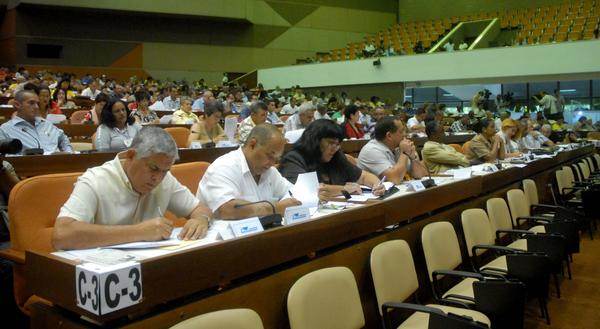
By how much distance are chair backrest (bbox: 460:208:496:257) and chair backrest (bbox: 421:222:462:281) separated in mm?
235

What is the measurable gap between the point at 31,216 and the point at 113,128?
7.99 ft

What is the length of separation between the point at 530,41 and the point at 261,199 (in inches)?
510

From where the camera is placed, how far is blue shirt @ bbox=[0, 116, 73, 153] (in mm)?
4164

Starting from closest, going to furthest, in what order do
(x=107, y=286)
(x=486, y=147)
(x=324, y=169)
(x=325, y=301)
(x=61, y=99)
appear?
(x=107, y=286)
(x=325, y=301)
(x=324, y=169)
(x=486, y=147)
(x=61, y=99)

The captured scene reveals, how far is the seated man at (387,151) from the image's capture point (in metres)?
4.00

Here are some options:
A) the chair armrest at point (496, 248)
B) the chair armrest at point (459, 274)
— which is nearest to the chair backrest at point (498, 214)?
the chair armrest at point (496, 248)

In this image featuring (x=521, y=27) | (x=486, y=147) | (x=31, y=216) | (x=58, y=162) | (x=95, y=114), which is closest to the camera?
(x=31, y=216)

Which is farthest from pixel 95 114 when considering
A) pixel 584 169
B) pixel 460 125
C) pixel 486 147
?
pixel 460 125

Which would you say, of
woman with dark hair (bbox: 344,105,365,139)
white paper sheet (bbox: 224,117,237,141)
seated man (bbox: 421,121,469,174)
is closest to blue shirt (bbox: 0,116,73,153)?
white paper sheet (bbox: 224,117,237,141)

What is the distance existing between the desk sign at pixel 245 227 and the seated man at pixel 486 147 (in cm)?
426

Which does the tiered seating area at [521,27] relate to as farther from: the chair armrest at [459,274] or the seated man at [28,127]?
the seated man at [28,127]

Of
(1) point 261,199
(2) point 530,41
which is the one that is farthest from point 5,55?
(1) point 261,199

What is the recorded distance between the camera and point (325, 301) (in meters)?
1.95

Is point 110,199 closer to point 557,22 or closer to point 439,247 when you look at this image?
point 439,247
